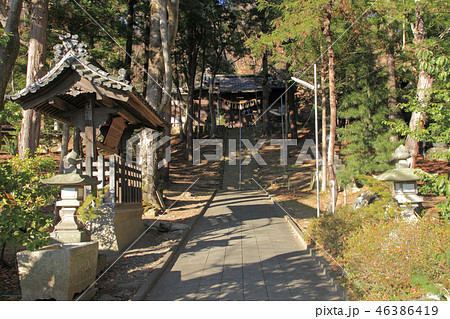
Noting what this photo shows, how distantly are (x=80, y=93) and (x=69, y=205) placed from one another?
2515 millimetres

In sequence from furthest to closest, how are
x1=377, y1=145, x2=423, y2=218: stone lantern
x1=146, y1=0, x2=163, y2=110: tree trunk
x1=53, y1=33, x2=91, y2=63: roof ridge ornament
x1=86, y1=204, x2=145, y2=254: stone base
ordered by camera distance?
1. x1=146, y1=0, x2=163, y2=110: tree trunk
2. x1=86, y1=204, x2=145, y2=254: stone base
3. x1=53, y1=33, x2=91, y2=63: roof ridge ornament
4. x1=377, y1=145, x2=423, y2=218: stone lantern

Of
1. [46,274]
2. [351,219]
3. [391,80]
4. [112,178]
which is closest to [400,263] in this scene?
[351,219]

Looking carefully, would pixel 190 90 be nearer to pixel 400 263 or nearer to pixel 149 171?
pixel 149 171

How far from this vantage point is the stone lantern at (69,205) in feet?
21.8

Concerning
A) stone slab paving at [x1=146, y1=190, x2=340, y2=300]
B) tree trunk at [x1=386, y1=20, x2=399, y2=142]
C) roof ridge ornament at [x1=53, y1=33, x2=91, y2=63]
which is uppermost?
tree trunk at [x1=386, y1=20, x2=399, y2=142]

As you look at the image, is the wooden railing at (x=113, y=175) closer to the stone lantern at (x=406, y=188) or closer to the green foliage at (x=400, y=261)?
the green foliage at (x=400, y=261)

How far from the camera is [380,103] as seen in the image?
714 inches

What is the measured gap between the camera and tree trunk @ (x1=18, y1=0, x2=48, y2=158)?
1114cm

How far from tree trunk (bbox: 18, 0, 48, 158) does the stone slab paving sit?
5605 millimetres

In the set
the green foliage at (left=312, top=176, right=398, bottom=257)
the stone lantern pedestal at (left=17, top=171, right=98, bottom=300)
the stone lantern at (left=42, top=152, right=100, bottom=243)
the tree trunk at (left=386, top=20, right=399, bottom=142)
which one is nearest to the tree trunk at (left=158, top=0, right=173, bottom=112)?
the stone lantern at (left=42, top=152, right=100, bottom=243)

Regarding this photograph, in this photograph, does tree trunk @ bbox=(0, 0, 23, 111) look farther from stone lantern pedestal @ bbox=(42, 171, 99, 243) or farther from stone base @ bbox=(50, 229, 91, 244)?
stone base @ bbox=(50, 229, 91, 244)

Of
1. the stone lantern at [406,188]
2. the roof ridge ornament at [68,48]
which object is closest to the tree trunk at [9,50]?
the roof ridge ornament at [68,48]

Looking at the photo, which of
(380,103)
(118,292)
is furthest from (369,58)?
(118,292)

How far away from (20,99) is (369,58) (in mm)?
16403
